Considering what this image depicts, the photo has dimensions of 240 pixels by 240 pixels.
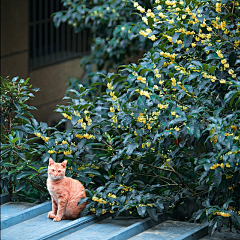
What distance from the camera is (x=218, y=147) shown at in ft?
7.43

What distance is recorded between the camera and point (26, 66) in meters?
6.35

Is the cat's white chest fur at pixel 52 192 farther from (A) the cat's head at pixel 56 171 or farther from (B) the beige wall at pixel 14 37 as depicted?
(B) the beige wall at pixel 14 37

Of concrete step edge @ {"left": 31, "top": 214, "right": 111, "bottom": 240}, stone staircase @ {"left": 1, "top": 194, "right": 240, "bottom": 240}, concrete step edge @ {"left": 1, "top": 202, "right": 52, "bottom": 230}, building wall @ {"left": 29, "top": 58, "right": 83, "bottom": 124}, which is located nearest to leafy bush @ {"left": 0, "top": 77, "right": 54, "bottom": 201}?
concrete step edge @ {"left": 1, "top": 202, "right": 52, "bottom": 230}

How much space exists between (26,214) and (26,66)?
3.72 metres

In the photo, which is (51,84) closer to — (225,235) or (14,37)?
(14,37)

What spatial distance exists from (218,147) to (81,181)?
1.48 metres

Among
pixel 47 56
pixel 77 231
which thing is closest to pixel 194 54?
pixel 77 231

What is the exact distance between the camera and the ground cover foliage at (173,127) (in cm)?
248

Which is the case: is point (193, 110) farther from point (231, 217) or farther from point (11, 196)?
point (11, 196)

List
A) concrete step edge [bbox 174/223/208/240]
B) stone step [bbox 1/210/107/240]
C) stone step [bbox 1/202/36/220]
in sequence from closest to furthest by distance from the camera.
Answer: concrete step edge [bbox 174/223/208/240]
stone step [bbox 1/210/107/240]
stone step [bbox 1/202/36/220]

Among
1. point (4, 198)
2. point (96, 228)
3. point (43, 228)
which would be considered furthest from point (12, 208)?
point (96, 228)

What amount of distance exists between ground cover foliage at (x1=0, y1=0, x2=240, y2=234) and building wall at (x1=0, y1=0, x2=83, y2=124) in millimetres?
2891

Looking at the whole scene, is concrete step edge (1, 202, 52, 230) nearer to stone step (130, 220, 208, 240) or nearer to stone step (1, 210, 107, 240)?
stone step (1, 210, 107, 240)

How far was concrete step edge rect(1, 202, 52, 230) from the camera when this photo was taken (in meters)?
3.10
